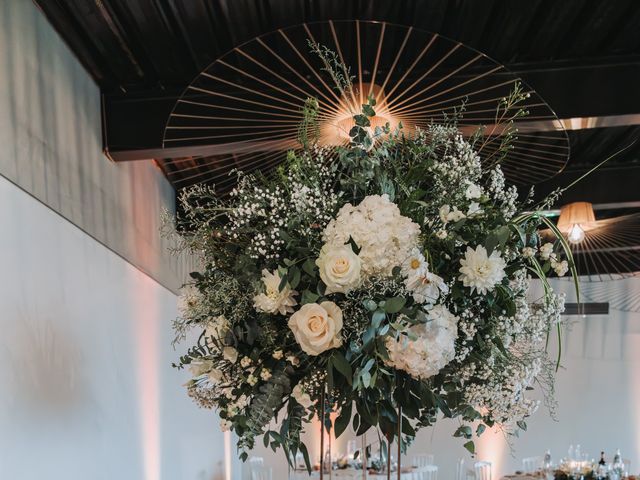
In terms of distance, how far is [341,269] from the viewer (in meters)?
1.19

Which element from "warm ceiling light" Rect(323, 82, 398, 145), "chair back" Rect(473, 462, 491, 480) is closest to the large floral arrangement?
"warm ceiling light" Rect(323, 82, 398, 145)

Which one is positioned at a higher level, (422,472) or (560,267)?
(560,267)

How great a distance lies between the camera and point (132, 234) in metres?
5.08

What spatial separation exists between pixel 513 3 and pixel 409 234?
3.05 metres

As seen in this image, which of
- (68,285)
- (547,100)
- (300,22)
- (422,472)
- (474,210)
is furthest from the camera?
(422,472)

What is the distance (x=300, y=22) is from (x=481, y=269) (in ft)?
9.75

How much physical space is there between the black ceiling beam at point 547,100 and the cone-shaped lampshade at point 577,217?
1.45m

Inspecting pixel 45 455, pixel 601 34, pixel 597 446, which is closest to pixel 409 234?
pixel 45 455

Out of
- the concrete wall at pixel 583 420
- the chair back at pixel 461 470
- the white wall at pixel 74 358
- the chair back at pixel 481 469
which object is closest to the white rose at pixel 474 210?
the white wall at pixel 74 358

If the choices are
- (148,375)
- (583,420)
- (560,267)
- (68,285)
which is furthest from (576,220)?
(583,420)

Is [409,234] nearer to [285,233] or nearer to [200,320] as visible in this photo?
[285,233]

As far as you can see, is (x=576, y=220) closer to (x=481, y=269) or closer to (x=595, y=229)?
(x=595, y=229)

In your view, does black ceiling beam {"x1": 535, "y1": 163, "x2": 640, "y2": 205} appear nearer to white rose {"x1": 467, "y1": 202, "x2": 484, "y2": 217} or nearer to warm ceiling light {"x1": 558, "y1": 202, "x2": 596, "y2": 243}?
warm ceiling light {"x1": 558, "y1": 202, "x2": 596, "y2": 243}

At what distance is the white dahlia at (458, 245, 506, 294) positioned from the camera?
1.23 metres
